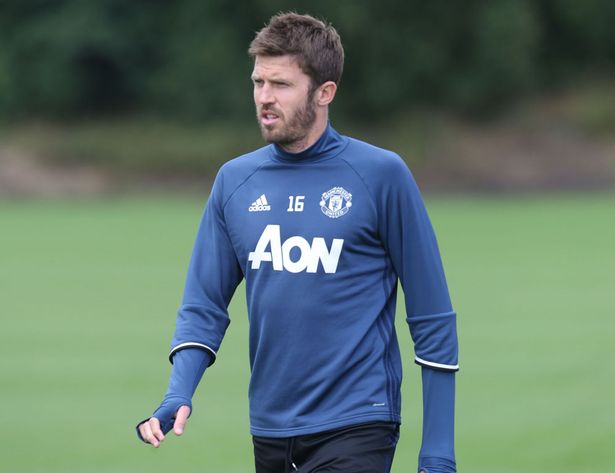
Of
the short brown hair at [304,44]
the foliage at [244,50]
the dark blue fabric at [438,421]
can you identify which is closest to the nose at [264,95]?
the short brown hair at [304,44]

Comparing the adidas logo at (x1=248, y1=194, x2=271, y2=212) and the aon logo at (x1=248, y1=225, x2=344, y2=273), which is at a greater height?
the adidas logo at (x1=248, y1=194, x2=271, y2=212)

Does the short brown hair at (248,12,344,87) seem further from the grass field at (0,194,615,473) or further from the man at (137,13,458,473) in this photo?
the grass field at (0,194,615,473)

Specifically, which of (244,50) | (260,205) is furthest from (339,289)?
(244,50)

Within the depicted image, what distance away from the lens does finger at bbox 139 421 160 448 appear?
14.2ft

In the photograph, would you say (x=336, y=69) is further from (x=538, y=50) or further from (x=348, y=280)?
(x=538, y=50)

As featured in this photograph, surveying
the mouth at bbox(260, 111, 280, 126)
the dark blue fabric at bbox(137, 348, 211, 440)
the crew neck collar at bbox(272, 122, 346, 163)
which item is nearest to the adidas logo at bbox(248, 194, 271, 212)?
the crew neck collar at bbox(272, 122, 346, 163)

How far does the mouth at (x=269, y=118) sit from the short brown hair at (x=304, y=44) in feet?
0.55

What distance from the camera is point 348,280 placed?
4480 millimetres

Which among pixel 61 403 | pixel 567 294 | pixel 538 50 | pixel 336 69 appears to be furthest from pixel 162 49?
pixel 336 69

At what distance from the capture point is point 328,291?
14.7 feet

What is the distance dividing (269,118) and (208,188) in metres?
39.9

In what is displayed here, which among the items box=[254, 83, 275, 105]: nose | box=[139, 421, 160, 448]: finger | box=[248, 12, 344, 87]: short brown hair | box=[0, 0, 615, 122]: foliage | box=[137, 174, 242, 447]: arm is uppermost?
box=[0, 0, 615, 122]: foliage

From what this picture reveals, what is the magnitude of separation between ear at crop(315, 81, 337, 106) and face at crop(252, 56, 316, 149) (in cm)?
5

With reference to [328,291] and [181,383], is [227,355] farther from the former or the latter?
[328,291]
